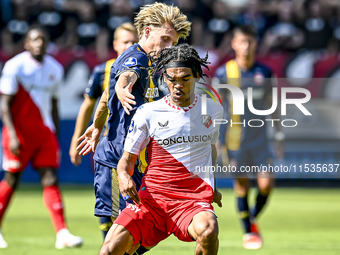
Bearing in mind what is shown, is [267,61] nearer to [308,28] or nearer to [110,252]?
[308,28]

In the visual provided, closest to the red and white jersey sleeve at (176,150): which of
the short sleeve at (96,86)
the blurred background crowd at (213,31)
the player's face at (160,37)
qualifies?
the player's face at (160,37)

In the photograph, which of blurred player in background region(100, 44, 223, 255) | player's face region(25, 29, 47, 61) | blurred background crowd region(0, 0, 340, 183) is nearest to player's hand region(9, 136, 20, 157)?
player's face region(25, 29, 47, 61)

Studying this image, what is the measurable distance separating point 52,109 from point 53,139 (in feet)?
1.47

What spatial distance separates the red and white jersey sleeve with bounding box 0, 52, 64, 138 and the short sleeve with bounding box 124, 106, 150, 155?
376cm

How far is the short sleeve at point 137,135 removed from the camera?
401 centimetres

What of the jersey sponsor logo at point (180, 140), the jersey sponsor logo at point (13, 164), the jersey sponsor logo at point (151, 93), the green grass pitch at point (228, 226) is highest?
the jersey sponsor logo at point (151, 93)

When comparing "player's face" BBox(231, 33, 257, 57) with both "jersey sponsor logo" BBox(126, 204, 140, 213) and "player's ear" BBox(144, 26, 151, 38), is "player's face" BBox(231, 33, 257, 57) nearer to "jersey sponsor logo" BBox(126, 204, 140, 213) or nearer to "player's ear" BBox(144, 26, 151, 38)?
"player's ear" BBox(144, 26, 151, 38)

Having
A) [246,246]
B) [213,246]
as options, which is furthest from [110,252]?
[246,246]

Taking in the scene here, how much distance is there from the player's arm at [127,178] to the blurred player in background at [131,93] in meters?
0.48

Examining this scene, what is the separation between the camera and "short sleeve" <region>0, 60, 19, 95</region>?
291 inches

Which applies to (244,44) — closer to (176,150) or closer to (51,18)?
(176,150)

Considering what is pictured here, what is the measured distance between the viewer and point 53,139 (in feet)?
24.9

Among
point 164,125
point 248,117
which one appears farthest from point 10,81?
point 164,125

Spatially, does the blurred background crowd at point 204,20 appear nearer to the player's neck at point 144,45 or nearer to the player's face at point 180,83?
the player's neck at point 144,45
